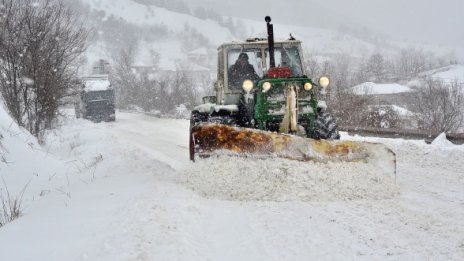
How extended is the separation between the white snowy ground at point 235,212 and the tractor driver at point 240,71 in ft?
6.25

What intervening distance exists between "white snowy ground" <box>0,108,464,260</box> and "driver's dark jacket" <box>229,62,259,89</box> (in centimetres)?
189

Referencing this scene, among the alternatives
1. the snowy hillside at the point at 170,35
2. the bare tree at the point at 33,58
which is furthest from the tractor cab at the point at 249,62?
the snowy hillside at the point at 170,35

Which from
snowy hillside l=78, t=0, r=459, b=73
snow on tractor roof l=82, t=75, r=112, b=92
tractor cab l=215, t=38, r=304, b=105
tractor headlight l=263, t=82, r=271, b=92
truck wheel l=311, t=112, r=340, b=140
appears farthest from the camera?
snowy hillside l=78, t=0, r=459, b=73

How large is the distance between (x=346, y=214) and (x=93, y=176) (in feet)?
14.9

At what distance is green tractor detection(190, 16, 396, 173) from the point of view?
6180mm

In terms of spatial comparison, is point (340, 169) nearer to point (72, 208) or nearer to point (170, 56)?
point (72, 208)

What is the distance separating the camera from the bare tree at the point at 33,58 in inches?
488

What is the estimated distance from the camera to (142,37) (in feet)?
524

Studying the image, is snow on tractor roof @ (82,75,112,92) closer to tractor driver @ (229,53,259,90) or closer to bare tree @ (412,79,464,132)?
bare tree @ (412,79,464,132)

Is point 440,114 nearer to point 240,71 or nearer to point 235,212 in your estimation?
point 240,71

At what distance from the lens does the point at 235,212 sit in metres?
5.27

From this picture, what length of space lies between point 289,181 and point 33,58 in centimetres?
A: 945

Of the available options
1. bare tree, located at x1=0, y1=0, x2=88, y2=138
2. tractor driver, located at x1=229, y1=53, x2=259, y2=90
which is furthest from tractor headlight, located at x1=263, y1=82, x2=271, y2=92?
bare tree, located at x1=0, y1=0, x2=88, y2=138

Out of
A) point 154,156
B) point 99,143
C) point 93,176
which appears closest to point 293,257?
point 93,176
